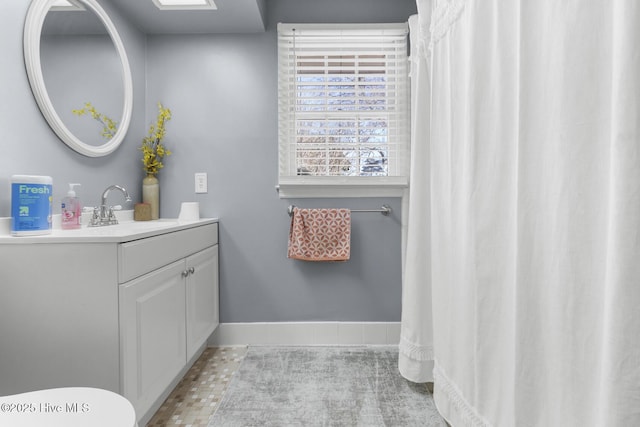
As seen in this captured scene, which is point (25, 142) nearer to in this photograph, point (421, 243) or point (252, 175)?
point (252, 175)

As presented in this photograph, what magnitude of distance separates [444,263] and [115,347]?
1.24 m

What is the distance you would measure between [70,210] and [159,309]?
556 mm

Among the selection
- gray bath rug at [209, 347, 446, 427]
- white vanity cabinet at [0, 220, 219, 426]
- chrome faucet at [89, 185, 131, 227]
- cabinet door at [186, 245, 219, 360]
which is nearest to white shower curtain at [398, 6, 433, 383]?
gray bath rug at [209, 347, 446, 427]

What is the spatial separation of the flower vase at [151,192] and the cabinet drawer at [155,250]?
404mm

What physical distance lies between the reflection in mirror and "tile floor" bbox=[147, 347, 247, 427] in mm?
1265

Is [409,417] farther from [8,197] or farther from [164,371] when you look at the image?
[8,197]

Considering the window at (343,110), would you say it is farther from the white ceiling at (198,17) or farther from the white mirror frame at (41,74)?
the white mirror frame at (41,74)

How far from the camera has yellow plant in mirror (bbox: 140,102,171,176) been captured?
2.05m

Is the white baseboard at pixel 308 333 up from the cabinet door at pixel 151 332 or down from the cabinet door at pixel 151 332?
down

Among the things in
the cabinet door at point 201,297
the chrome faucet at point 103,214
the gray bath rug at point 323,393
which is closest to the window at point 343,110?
the cabinet door at point 201,297

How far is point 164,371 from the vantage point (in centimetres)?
138

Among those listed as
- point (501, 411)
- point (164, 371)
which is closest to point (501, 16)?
point (501, 411)

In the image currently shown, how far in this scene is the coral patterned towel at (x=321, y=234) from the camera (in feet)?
6.68

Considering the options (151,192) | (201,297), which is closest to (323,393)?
(201,297)
